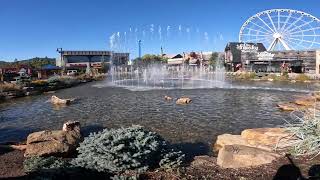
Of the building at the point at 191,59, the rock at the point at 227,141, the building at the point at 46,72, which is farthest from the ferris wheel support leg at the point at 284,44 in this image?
the rock at the point at 227,141

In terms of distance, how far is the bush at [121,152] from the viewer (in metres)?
8.71

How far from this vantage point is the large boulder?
1101 centimetres

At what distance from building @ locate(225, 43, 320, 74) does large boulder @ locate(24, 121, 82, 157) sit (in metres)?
82.6

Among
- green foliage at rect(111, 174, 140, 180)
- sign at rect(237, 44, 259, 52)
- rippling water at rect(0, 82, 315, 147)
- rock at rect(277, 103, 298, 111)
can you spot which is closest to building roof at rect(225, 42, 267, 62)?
sign at rect(237, 44, 259, 52)


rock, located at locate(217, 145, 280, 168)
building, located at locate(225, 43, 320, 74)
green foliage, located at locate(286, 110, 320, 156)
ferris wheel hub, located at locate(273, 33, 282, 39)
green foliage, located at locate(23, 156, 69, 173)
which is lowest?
green foliage, located at locate(23, 156, 69, 173)

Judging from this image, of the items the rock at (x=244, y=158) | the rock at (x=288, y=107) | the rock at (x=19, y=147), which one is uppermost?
the rock at (x=244, y=158)

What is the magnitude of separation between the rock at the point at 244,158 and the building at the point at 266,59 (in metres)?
82.6

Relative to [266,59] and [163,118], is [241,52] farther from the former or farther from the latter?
[163,118]

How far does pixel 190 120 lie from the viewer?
767 inches

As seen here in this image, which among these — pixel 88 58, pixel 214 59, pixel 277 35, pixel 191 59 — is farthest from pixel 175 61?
pixel 277 35

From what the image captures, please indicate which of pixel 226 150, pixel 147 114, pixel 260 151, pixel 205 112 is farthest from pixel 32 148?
pixel 205 112

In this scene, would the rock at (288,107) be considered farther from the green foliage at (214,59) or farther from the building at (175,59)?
the building at (175,59)

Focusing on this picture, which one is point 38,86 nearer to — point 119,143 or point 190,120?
point 190,120

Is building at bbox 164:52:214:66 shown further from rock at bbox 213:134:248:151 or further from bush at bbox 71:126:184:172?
bush at bbox 71:126:184:172
